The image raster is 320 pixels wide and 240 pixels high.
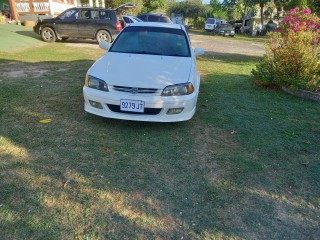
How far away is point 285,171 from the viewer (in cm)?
315

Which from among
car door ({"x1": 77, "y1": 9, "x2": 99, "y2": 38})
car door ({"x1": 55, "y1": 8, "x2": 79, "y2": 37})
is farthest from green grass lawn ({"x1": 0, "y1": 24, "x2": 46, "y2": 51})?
car door ({"x1": 77, "y1": 9, "x2": 99, "y2": 38})

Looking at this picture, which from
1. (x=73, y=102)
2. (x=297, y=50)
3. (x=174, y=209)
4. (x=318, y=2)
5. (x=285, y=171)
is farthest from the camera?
(x=318, y=2)

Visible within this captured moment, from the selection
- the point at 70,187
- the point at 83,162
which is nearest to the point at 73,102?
the point at 83,162

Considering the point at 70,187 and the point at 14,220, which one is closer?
the point at 14,220

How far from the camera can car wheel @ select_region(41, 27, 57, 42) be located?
490 inches

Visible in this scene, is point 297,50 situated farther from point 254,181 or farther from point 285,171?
point 254,181

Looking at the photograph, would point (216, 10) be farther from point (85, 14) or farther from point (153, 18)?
point (85, 14)

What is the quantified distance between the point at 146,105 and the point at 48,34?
36.0 ft

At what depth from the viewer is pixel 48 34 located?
1255 cm

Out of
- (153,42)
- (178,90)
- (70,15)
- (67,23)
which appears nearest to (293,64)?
(153,42)

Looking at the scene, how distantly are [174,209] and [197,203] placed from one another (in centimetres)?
24

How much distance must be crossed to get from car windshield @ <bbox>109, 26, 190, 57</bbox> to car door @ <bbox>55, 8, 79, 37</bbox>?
27.2 feet

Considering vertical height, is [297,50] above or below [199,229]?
above

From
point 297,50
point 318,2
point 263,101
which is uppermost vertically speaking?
point 318,2
